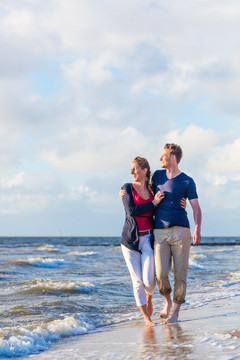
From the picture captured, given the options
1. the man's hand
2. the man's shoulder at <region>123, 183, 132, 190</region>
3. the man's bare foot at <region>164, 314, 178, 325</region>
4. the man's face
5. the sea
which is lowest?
the sea

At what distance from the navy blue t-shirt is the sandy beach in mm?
1306

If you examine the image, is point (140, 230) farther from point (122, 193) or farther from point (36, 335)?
point (36, 335)

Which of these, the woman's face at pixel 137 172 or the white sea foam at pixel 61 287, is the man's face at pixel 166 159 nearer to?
the woman's face at pixel 137 172

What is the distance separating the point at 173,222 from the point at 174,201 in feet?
0.87

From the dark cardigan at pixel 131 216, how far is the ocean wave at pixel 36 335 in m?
1.54

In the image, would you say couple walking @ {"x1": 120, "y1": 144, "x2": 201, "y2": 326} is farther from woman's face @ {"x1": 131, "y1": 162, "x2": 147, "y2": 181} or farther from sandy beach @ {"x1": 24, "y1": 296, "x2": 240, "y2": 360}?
sandy beach @ {"x1": 24, "y1": 296, "x2": 240, "y2": 360}

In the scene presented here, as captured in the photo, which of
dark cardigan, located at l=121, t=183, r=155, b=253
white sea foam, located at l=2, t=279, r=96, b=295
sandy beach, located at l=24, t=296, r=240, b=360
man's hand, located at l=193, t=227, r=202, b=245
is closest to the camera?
sandy beach, located at l=24, t=296, r=240, b=360

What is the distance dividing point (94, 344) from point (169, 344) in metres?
1.06

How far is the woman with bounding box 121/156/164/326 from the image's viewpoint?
5.94 meters

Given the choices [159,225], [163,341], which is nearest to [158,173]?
[159,225]

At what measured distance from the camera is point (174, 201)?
19.4 ft

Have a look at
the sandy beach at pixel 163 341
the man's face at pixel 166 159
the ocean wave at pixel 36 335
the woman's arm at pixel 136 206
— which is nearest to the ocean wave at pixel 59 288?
the ocean wave at pixel 36 335

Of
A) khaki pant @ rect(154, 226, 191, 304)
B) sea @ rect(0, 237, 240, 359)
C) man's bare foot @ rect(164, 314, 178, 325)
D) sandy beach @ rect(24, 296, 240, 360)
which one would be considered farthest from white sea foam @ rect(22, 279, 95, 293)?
khaki pant @ rect(154, 226, 191, 304)

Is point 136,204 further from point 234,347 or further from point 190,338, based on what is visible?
point 234,347
